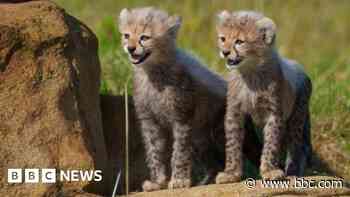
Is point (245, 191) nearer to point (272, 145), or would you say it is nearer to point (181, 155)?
point (272, 145)

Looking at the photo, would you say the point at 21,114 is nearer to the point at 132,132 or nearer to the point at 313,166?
the point at 132,132

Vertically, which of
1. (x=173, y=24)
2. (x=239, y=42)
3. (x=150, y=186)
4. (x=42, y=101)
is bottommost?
(x=150, y=186)

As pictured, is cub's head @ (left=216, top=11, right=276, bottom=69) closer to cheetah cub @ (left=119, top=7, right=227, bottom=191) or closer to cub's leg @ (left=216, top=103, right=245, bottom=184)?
cub's leg @ (left=216, top=103, right=245, bottom=184)

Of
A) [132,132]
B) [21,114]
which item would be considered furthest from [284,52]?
[21,114]

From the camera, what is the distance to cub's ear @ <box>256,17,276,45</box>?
23.1 ft

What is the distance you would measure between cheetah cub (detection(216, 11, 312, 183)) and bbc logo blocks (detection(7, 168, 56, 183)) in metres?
1.42

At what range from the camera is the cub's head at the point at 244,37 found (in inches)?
272

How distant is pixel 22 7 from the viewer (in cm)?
696

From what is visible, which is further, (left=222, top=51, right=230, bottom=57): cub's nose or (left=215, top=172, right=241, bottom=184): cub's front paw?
(left=215, top=172, right=241, bottom=184): cub's front paw

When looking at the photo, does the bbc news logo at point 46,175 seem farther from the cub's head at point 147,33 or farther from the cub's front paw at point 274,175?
the cub's front paw at point 274,175

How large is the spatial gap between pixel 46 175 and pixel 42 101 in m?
0.56

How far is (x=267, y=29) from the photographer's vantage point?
7055 millimetres

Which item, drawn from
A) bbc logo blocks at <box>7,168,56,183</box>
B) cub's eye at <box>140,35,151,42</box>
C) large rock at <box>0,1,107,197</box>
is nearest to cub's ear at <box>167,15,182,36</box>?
cub's eye at <box>140,35,151,42</box>

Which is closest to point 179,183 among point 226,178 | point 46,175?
point 226,178
